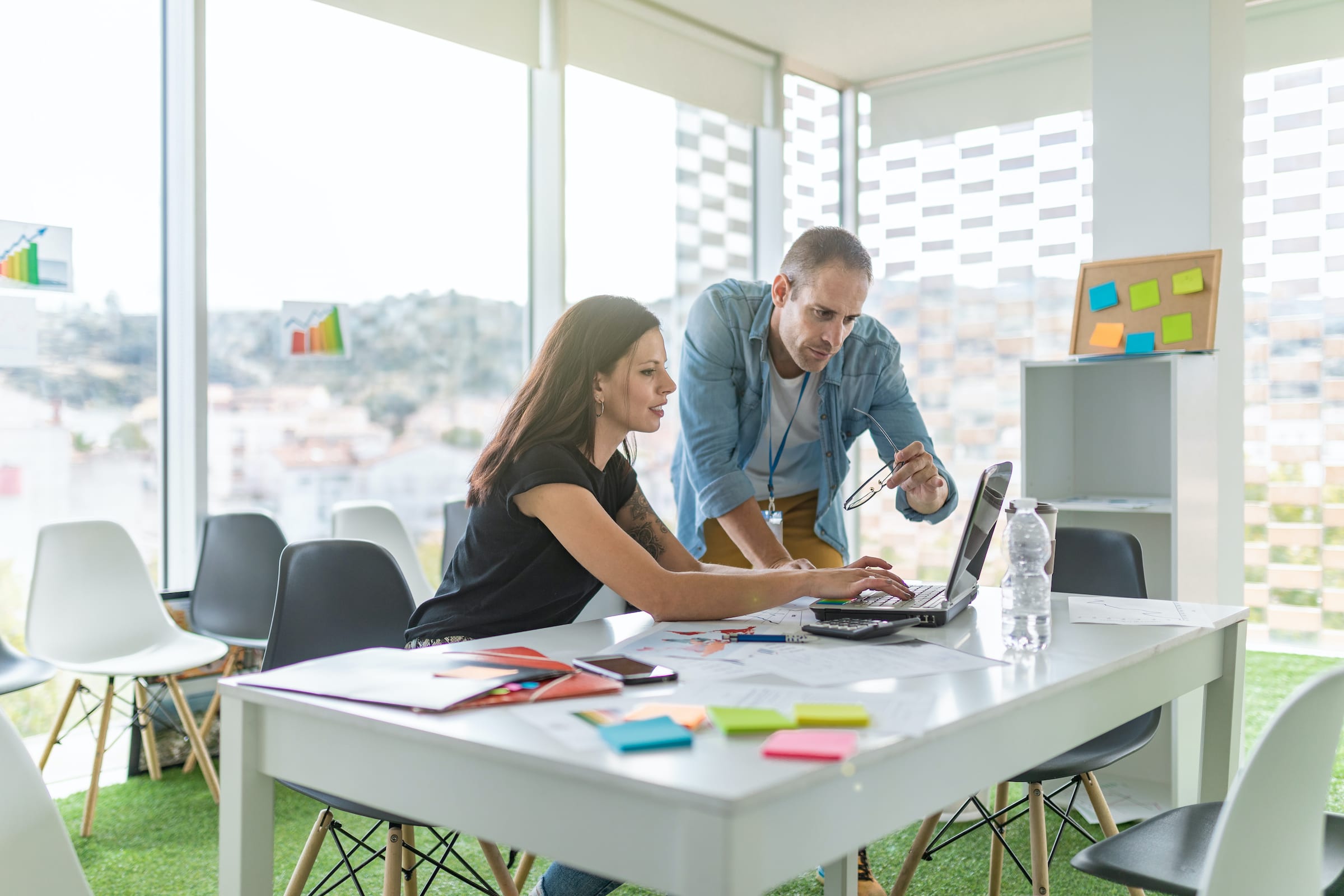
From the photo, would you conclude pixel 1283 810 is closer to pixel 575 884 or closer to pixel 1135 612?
pixel 1135 612

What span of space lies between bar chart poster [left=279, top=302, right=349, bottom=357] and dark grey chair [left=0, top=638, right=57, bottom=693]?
1.38 metres

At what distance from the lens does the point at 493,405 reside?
15.5 ft

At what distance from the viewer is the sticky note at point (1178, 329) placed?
3.33m

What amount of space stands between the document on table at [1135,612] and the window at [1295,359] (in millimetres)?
3427

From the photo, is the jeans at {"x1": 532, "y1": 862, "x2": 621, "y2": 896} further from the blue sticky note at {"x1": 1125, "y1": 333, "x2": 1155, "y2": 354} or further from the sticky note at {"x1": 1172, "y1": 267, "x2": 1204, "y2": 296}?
the sticky note at {"x1": 1172, "y1": 267, "x2": 1204, "y2": 296}

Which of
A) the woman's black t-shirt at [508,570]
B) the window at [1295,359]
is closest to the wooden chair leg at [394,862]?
the woman's black t-shirt at [508,570]

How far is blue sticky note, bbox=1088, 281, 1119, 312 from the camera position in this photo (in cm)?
350

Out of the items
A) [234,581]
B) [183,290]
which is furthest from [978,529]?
[183,290]

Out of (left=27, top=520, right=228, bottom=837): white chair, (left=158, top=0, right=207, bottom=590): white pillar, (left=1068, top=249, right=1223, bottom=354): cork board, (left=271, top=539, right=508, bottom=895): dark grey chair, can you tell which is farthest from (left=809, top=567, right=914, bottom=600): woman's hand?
(left=158, top=0, right=207, bottom=590): white pillar

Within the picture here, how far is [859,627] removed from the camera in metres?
1.76

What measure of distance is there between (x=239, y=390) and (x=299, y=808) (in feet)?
4.95

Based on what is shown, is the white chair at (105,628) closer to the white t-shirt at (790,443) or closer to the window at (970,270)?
the white t-shirt at (790,443)

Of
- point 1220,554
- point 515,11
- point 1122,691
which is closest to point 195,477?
point 515,11

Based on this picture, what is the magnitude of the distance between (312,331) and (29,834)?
290 cm
